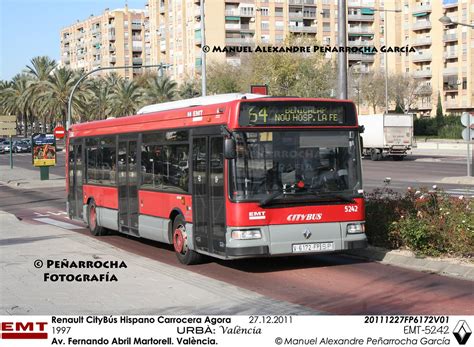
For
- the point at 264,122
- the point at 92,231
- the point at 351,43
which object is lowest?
the point at 92,231

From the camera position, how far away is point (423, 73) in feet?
344

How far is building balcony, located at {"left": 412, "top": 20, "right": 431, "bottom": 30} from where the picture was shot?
10356cm

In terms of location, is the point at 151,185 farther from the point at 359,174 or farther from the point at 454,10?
the point at 454,10

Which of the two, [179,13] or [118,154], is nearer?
[118,154]

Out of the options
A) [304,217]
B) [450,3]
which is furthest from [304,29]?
[304,217]

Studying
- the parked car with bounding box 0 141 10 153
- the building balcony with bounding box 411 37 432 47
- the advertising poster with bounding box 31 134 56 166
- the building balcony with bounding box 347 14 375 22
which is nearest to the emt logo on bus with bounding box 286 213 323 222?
the advertising poster with bounding box 31 134 56 166

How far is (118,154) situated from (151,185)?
2218 millimetres

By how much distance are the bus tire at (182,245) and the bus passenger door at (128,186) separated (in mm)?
2296

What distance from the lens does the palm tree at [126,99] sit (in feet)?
268

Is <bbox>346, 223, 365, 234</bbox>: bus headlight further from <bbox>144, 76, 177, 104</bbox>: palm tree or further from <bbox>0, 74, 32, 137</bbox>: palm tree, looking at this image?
<bbox>0, 74, 32, 137</bbox>: palm tree

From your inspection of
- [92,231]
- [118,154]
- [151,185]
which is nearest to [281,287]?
[151,185]

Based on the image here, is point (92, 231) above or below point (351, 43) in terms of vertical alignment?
below
